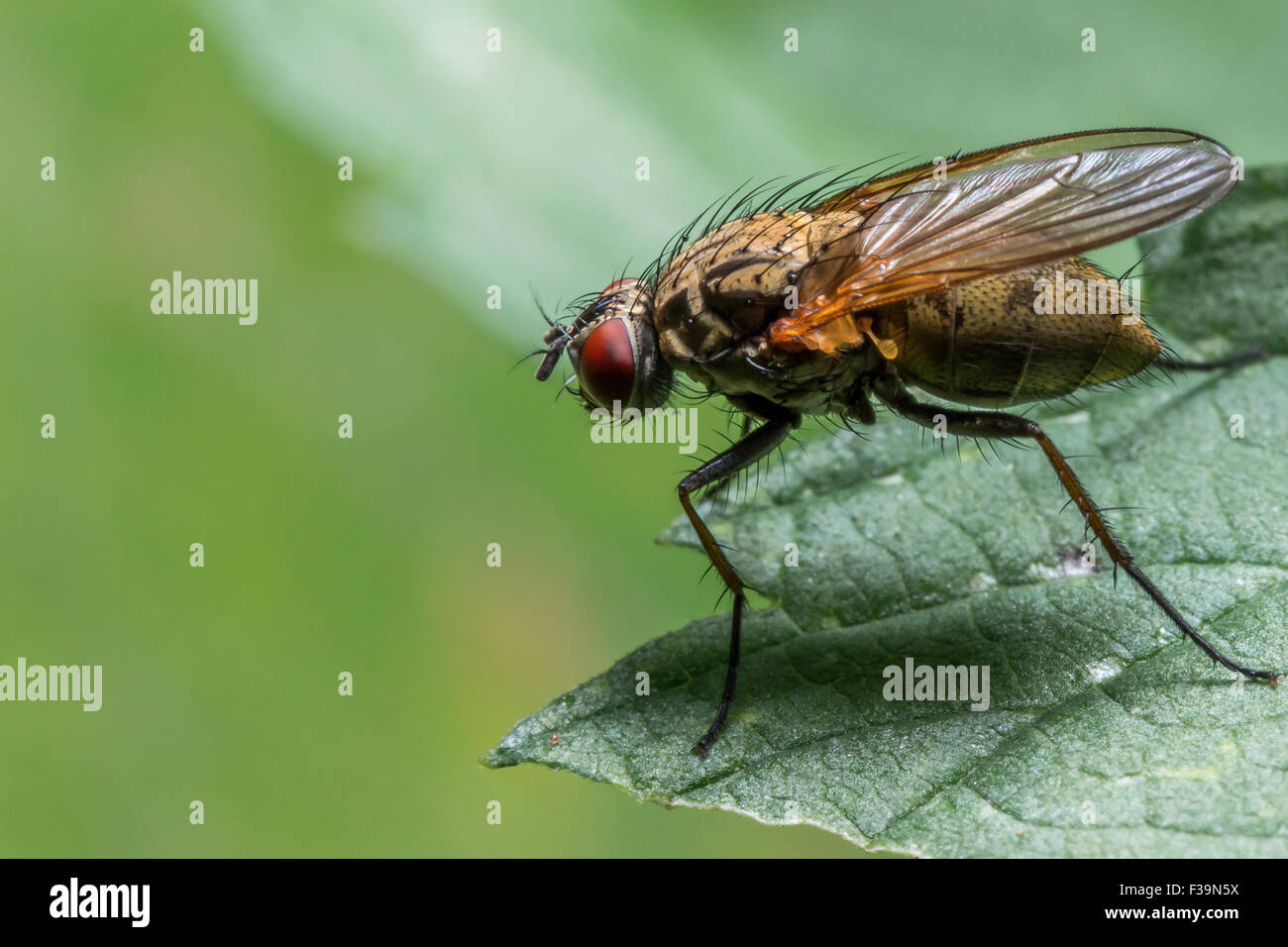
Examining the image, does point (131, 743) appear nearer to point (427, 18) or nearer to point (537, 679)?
point (537, 679)

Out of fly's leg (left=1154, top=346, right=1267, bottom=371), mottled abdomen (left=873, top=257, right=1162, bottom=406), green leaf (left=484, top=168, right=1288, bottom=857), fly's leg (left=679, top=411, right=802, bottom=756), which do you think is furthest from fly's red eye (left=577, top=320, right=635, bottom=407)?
fly's leg (left=1154, top=346, right=1267, bottom=371)

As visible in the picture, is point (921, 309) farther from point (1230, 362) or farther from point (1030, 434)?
point (1230, 362)

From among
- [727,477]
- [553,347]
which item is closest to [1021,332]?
[727,477]

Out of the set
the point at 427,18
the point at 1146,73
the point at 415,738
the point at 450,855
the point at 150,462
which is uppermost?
the point at 427,18

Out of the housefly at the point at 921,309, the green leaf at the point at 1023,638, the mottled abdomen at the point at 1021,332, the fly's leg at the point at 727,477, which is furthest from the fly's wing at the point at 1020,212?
the green leaf at the point at 1023,638

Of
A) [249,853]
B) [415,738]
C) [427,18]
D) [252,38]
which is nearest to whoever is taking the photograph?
[252,38]

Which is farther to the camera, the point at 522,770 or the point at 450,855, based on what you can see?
the point at 522,770

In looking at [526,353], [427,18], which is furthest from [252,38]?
[526,353]
